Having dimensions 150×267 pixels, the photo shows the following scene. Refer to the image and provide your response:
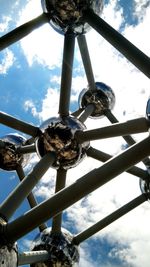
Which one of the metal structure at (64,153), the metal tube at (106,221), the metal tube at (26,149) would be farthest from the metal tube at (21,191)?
the metal tube at (26,149)

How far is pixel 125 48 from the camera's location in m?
4.80

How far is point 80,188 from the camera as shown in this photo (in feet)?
12.5

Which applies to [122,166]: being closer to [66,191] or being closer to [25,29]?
[66,191]

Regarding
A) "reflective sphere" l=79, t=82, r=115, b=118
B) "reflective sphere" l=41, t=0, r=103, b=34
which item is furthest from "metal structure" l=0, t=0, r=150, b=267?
"reflective sphere" l=79, t=82, r=115, b=118

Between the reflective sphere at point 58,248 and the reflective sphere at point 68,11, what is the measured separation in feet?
12.7

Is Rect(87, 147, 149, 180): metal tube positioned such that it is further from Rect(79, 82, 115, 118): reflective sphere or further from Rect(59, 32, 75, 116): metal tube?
Rect(79, 82, 115, 118): reflective sphere

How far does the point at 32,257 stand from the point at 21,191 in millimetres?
1765

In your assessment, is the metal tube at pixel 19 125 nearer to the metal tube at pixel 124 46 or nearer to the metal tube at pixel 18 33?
the metal tube at pixel 18 33

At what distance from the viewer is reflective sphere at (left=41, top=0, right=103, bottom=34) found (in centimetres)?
623

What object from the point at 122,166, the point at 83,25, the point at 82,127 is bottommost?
the point at 122,166

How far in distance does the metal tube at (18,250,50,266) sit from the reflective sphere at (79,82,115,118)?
4000mm

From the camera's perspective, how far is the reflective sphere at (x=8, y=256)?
3938mm

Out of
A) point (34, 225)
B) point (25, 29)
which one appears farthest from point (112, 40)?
point (34, 225)

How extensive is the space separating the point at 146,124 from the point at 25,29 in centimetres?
274
